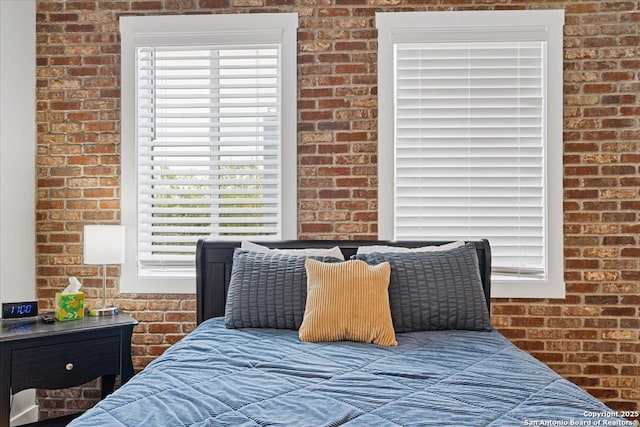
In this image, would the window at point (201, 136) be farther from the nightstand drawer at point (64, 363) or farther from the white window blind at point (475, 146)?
the white window blind at point (475, 146)

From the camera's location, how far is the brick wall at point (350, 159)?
10.6ft

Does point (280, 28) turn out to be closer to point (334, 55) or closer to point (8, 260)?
point (334, 55)

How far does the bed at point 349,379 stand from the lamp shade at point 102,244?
821 mm

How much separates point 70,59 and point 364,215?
2.16 meters

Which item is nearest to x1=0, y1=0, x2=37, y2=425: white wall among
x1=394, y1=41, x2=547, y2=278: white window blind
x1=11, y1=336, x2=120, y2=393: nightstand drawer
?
x1=11, y1=336, x2=120, y2=393: nightstand drawer

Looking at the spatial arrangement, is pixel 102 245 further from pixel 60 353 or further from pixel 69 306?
pixel 60 353

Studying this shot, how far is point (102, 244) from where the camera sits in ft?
10.0

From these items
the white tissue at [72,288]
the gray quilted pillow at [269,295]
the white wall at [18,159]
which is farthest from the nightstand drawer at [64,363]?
the gray quilted pillow at [269,295]

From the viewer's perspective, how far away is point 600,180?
3.24 metres

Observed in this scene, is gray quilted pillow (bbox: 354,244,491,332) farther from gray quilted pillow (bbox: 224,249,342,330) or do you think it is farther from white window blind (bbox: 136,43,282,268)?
white window blind (bbox: 136,43,282,268)

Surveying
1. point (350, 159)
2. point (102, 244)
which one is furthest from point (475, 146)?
point (102, 244)

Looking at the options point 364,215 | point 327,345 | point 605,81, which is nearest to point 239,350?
point 327,345

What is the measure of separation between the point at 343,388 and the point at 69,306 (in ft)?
6.51

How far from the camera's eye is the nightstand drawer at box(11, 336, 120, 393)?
2609mm
